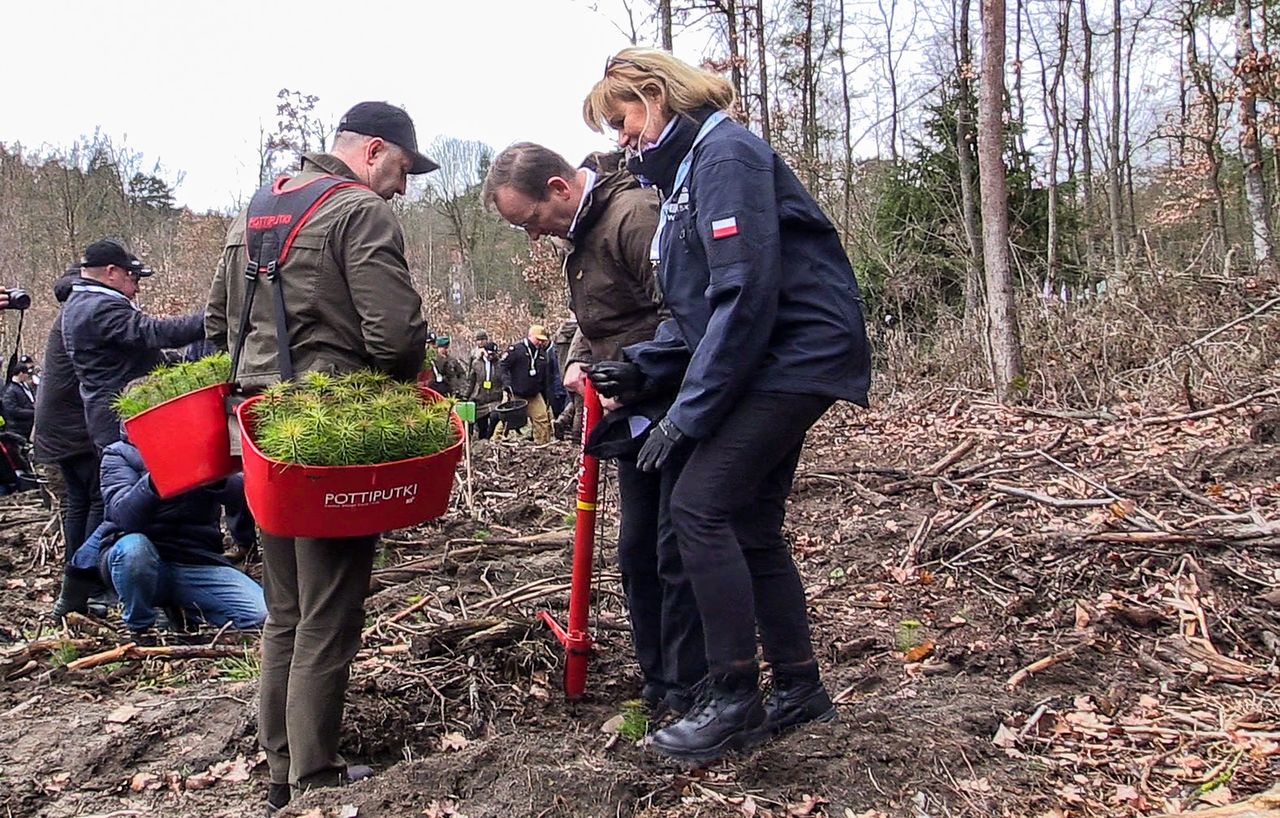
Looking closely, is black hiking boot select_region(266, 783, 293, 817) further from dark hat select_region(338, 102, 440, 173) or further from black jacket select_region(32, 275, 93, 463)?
black jacket select_region(32, 275, 93, 463)

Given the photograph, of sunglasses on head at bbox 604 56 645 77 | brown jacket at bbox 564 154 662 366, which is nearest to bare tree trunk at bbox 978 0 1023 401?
brown jacket at bbox 564 154 662 366

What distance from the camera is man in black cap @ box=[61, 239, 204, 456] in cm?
602

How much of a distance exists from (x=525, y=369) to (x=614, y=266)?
11886 millimetres

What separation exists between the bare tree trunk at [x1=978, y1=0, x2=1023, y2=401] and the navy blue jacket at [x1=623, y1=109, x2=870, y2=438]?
901 cm

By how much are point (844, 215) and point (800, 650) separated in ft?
55.1

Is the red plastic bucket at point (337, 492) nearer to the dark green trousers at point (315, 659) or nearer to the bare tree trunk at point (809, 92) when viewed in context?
the dark green trousers at point (315, 659)

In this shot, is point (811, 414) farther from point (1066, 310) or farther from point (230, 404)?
point (1066, 310)

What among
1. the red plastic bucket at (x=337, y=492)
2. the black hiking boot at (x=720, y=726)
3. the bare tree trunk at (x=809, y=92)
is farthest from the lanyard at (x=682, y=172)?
the bare tree trunk at (x=809, y=92)

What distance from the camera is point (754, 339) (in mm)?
2723

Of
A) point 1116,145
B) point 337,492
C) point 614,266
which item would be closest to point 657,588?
point 614,266

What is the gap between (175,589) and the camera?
5.15 m

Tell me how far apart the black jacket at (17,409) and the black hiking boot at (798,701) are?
40.8 ft

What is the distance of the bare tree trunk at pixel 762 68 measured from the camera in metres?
19.7

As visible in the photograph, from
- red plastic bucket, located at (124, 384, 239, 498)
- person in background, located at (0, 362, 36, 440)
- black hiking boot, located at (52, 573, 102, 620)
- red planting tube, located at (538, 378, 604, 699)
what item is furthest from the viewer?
person in background, located at (0, 362, 36, 440)
